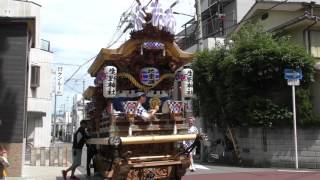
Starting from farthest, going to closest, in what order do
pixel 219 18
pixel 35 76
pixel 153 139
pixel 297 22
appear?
pixel 219 18 < pixel 35 76 < pixel 297 22 < pixel 153 139

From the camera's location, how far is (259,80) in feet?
70.9

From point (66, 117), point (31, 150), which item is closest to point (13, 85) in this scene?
point (31, 150)

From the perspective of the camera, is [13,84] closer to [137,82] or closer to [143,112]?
[137,82]

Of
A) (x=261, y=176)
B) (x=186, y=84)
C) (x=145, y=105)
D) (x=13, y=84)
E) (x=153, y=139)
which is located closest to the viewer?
(x=153, y=139)

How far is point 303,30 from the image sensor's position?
25719 mm

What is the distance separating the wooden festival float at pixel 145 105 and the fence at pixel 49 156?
10410 mm

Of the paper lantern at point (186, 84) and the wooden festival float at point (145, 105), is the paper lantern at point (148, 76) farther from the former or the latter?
the paper lantern at point (186, 84)

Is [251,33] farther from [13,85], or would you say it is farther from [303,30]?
[13,85]

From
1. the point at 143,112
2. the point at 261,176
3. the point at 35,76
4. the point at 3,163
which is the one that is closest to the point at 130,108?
the point at 143,112

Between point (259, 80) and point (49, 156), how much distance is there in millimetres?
10942

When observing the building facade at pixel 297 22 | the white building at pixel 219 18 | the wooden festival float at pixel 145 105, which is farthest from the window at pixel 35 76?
the wooden festival float at pixel 145 105

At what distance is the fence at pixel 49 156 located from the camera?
2386 centimetres

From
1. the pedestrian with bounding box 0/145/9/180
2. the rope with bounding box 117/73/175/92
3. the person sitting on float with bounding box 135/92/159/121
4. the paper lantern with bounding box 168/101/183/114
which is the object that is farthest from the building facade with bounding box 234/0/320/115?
the pedestrian with bounding box 0/145/9/180

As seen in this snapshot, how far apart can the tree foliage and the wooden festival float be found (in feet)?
27.3
